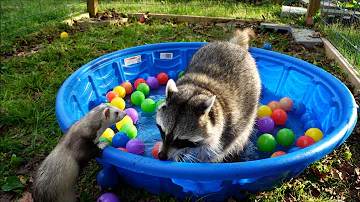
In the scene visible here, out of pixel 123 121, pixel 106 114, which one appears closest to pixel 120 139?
pixel 106 114

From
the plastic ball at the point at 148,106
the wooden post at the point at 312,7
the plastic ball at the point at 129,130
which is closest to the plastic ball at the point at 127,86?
the plastic ball at the point at 148,106

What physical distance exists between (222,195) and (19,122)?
124 inches

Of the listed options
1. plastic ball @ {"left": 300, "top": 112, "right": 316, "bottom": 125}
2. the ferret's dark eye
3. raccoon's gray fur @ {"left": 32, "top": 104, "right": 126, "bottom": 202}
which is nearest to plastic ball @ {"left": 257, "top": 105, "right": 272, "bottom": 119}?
plastic ball @ {"left": 300, "top": 112, "right": 316, "bottom": 125}

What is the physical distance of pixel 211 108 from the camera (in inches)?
115

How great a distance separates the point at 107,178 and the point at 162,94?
273 centimetres

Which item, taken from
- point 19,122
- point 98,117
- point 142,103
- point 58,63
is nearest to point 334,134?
point 98,117

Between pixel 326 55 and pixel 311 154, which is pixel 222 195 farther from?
pixel 326 55

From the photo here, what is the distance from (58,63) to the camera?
19.5 feet

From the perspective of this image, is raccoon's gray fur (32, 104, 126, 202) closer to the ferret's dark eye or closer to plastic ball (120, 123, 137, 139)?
plastic ball (120, 123, 137, 139)

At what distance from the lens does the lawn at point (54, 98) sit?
3.21 metres

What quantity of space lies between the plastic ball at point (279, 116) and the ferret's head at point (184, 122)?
1.97 meters

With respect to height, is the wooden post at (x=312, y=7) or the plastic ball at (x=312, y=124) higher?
the wooden post at (x=312, y=7)

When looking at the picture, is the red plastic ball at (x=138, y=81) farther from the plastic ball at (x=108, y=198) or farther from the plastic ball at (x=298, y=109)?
the plastic ball at (x=108, y=198)

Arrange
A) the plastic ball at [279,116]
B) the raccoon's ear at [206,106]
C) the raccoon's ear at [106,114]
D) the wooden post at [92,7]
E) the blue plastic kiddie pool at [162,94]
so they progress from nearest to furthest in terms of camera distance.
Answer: the blue plastic kiddie pool at [162,94], the raccoon's ear at [206,106], the raccoon's ear at [106,114], the plastic ball at [279,116], the wooden post at [92,7]
